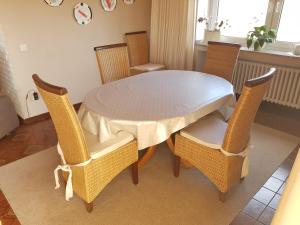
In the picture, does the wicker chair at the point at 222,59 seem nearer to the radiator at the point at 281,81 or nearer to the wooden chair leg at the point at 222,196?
the radiator at the point at 281,81

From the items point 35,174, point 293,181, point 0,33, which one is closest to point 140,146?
point 35,174

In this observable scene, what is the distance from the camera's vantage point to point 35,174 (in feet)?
7.21

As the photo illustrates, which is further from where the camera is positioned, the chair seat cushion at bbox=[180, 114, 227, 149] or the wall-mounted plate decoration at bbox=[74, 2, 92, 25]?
the wall-mounted plate decoration at bbox=[74, 2, 92, 25]

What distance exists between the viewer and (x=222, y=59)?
279cm

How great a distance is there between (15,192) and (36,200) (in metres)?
0.23

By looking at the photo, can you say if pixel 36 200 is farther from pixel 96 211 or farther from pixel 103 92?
pixel 103 92

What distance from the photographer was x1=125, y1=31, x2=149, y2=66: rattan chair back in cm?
381

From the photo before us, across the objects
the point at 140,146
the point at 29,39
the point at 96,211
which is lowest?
the point at 96,211

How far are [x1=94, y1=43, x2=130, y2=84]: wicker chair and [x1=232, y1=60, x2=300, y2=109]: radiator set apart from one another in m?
1.69

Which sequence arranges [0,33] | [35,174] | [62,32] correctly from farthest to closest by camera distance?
1. [62,32]
2. [0,33]
3. [35,174]

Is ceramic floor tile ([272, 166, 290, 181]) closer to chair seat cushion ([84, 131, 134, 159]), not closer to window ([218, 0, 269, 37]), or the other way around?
chair seat cushion ([84, 131, 134, 159])

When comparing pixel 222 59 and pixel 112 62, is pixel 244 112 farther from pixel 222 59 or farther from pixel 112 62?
pixel 112 62

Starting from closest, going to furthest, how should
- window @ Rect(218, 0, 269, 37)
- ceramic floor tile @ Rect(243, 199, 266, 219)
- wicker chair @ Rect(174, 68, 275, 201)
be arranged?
wicker chair @ Rect(174, 68, 275, 201), ceramic floor tile @ Rect(243, 199, 266, 219), window @ Rect(218, 0, 269, 37)

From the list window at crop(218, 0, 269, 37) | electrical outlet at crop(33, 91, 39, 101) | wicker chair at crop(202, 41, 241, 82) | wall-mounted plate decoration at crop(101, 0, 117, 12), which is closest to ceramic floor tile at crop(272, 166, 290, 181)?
wicker chair at crop(202, 41, 241, 82)
